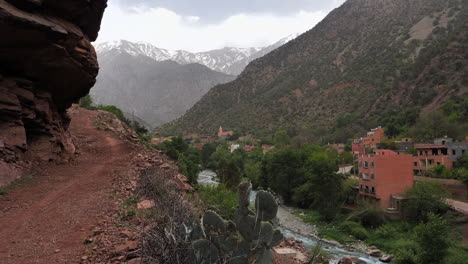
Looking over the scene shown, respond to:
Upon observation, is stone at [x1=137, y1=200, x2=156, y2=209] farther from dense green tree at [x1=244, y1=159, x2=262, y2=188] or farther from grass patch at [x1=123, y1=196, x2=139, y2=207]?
dense green tree at [x1=244, y1=159, x2=262, y2=188]

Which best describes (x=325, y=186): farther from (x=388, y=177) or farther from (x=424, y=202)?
(x=424, y=202)

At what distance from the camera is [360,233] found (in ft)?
71.7

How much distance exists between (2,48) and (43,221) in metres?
4.45

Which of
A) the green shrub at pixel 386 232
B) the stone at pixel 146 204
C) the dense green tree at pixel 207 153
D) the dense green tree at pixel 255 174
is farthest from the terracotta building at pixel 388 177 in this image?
the dense green tree at pixel 207 153

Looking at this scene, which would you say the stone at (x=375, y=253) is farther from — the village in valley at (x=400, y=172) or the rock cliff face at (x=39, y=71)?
the rock cliff face at (x=39, y=71)

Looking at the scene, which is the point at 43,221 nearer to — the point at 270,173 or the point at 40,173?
the point at 40,173

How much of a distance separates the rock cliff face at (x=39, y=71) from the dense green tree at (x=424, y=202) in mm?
21455

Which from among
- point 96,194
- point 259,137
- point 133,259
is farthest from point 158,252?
point 259,137

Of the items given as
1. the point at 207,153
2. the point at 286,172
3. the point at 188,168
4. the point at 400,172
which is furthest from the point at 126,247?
the point at 207,153

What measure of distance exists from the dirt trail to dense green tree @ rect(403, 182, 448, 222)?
19.8 metres

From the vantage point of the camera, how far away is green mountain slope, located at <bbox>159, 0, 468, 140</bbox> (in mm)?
56031

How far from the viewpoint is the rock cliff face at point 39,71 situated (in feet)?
26.2

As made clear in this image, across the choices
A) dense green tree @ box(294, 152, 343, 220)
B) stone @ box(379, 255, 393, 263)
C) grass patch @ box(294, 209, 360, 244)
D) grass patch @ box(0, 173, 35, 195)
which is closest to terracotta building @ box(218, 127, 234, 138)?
dense green tree @ box(294, 152, 343, 220)

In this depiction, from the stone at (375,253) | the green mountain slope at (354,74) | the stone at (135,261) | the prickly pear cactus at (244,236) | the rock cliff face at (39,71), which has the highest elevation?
the green mountain slope at (354,74)
